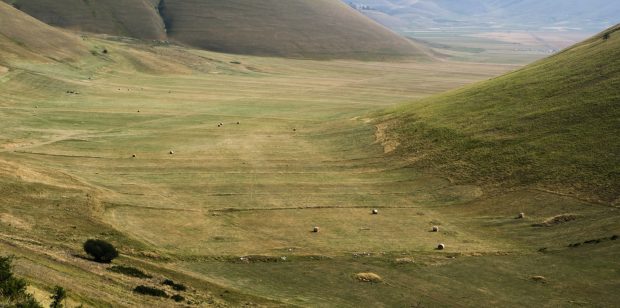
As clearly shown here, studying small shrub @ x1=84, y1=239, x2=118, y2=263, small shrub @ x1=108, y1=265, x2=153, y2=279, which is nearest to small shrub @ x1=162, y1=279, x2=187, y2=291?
small shrub @ x1=108, y1=265, x2=153, y2=279

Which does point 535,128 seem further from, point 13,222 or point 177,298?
point 13,222

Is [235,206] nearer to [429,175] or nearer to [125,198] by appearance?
[125,198]

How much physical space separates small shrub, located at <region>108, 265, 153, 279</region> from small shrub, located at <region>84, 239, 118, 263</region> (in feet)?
3.65

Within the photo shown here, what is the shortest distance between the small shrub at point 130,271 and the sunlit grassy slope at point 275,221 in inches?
26.9

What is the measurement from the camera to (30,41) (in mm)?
157750

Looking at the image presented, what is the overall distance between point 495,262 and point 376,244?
811cm

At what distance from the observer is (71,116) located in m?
99.5

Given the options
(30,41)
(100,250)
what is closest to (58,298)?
(100,250)

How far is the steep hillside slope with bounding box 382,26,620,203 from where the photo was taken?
6081 centimetres

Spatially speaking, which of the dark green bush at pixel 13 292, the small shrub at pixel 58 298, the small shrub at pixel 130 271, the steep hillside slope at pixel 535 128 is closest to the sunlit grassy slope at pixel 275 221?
the small shrub at pixel 130 271

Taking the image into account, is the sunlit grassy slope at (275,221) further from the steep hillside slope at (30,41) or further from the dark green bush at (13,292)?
the steep hillside slope at (30,41)

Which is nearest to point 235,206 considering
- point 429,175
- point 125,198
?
point 125,198

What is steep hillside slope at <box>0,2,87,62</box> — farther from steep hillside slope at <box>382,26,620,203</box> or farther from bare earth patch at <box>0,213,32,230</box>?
bare earth patch at <box>0,213,32,230</box>

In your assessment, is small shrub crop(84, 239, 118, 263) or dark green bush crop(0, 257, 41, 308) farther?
small shrub crop(84, 239, 118, 263)
